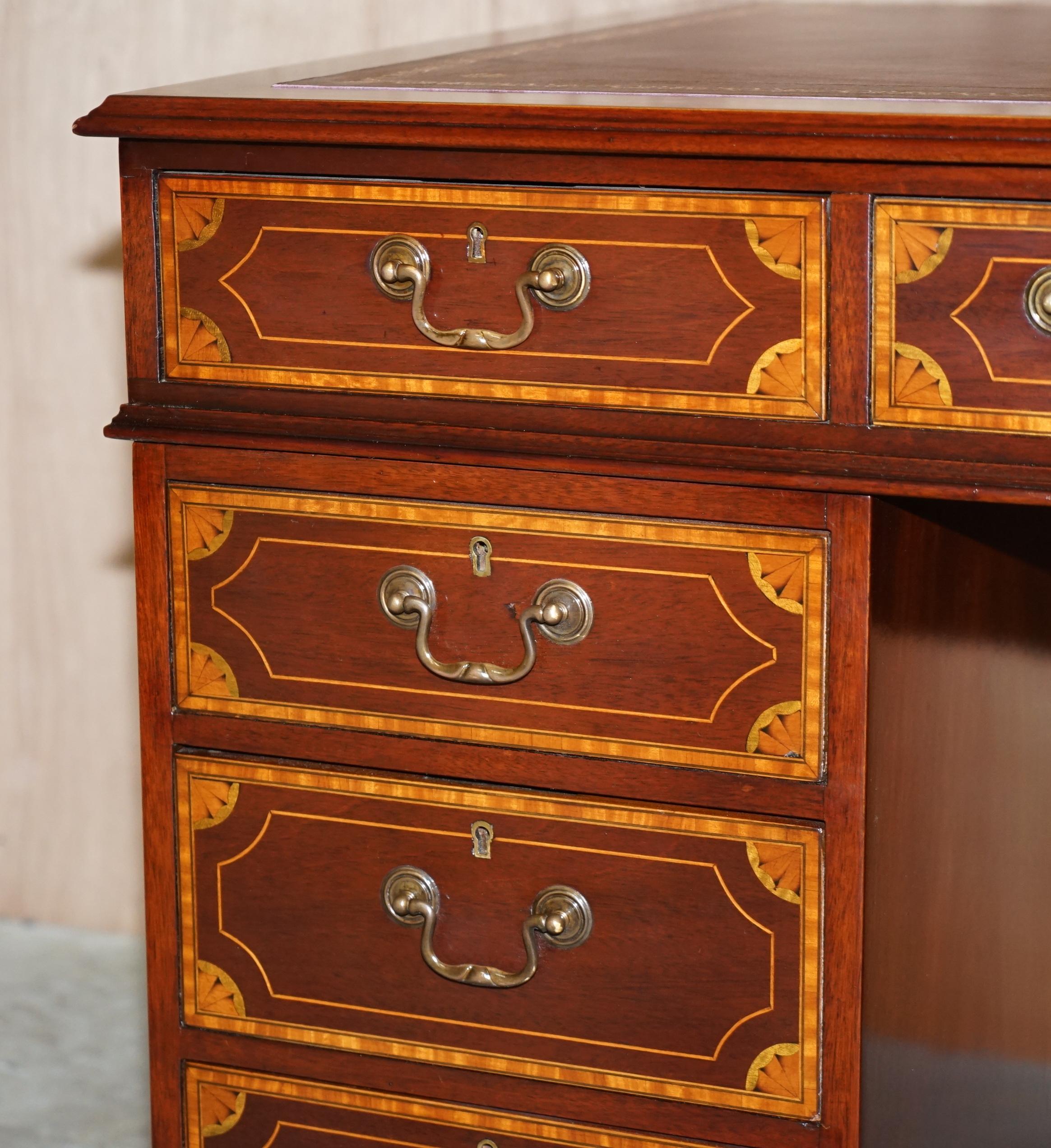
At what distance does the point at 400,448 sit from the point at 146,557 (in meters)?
0.18

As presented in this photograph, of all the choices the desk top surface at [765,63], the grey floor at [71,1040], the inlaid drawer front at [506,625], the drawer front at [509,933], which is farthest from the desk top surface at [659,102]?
the grey floor at [71,1040]

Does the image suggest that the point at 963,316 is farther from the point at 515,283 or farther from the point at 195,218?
the point at 195,218

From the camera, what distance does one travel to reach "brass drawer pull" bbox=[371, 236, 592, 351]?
98 cm

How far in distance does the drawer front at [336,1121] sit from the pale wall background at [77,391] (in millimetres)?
836

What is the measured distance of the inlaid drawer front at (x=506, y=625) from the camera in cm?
100

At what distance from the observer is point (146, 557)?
3.62 ft

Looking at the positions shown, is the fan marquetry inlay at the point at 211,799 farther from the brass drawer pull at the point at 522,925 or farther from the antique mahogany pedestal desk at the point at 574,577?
the brass drawer pull at the point at 522,925

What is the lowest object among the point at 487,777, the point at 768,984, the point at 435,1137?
the point at 435,1137

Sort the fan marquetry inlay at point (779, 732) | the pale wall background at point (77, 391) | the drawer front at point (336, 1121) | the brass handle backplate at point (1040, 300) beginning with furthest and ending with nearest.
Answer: the pale wall background at point (77, 391)
the drawer front at point (336, 1121)
the fan marquetry inlay at point (779, 732)
the brass handle backplate at point (1040, 300)

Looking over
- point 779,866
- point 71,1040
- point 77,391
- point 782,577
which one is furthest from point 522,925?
point 77,391

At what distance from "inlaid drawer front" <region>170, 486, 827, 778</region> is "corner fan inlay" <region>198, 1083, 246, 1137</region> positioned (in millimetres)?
253

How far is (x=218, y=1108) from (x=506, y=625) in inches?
15.2

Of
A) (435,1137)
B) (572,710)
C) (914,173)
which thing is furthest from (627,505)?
(435,1137)

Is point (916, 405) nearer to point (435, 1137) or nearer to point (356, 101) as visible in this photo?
point (356, 101)
